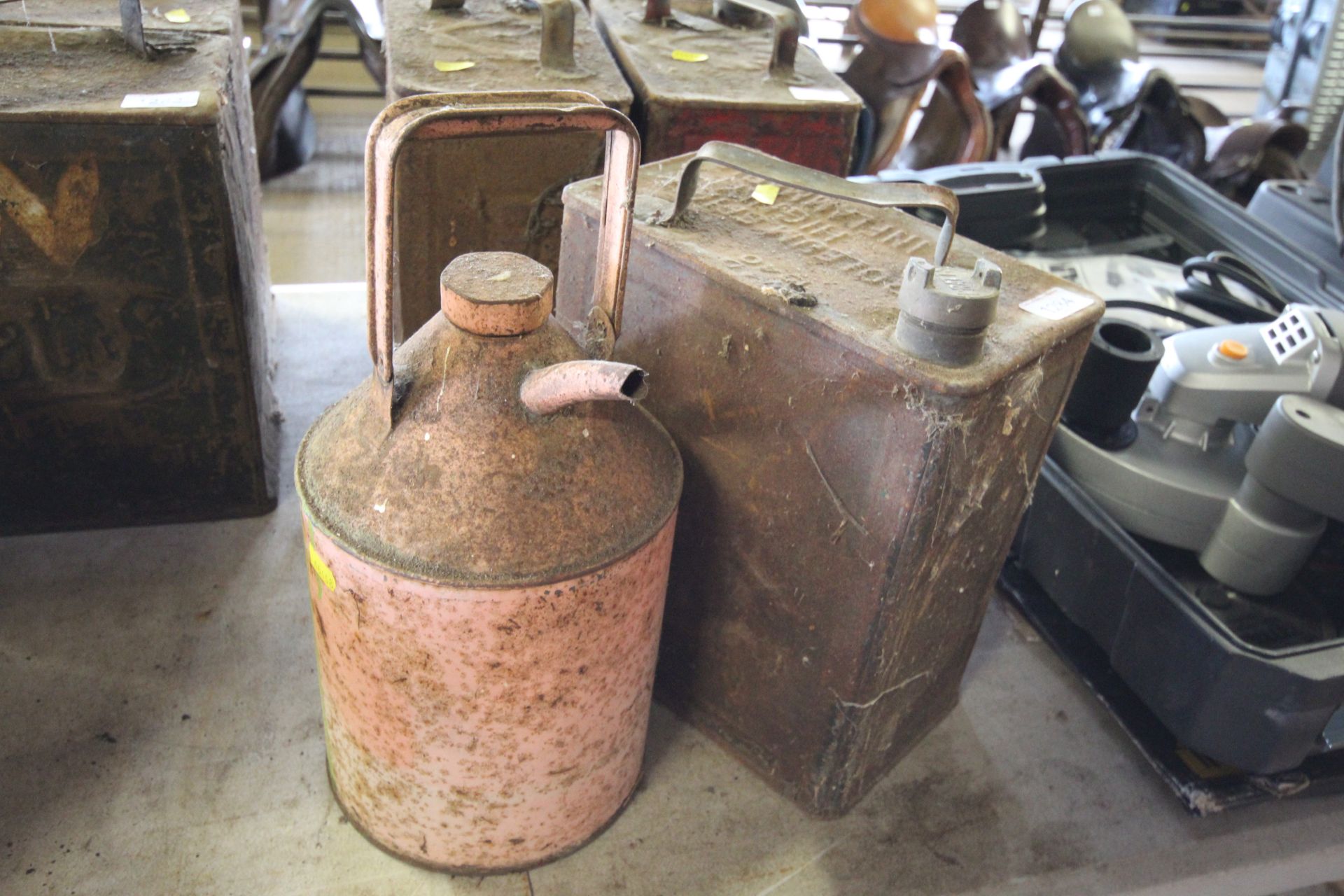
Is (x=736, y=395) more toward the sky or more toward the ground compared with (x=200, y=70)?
more toward the ground

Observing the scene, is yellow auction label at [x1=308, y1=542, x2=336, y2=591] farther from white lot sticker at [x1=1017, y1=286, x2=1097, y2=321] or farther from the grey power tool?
the grey power tool

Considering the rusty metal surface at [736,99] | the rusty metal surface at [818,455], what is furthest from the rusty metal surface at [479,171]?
the rusty metal surface at [818,455]

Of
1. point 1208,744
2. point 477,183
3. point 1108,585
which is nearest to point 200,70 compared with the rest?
point 477,183

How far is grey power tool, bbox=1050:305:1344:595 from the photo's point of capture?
1605 millimetres

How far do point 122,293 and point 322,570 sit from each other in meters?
0.82

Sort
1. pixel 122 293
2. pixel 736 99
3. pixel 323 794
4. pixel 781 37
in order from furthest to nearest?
pixel 781 37 < pixel 736 99 < pixel 122 293 < pixel 323 794

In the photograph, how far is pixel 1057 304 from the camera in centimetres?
135

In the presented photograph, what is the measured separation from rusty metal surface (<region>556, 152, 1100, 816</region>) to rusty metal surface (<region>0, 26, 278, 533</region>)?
0.64 metres

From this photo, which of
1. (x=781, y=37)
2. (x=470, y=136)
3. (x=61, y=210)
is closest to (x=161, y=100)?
(x=61, y=210)

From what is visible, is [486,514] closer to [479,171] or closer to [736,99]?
[479,171]

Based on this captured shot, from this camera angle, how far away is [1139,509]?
1.82 meters

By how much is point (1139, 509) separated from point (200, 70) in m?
1.78

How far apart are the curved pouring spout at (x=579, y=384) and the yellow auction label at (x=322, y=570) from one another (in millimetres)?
306

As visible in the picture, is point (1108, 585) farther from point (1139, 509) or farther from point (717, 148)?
point (717, 148)
